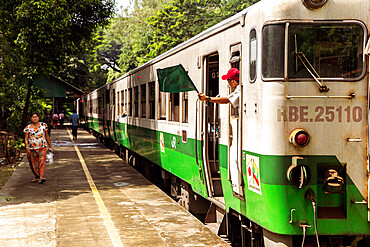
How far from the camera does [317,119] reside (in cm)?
545

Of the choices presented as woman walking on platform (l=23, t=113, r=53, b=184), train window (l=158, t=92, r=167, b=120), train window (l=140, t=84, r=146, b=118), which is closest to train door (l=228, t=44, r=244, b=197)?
train window (l=158, t=92, r=167, b=120)

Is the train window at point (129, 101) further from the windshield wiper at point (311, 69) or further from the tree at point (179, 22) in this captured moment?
the tree at point (179, 22)

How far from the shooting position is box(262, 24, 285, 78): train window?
5531 mm

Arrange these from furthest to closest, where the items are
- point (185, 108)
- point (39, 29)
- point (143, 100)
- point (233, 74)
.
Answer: point (39, 29)
point (143, 100)
point (185, 108)
point (233, 74)

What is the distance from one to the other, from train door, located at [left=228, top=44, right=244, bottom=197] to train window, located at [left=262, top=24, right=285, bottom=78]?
0.75 meters

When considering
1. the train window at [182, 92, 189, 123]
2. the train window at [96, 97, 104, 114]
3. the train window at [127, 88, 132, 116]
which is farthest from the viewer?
the train window at [96, 97, 104, 114]

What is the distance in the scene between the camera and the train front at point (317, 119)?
17.8 feet

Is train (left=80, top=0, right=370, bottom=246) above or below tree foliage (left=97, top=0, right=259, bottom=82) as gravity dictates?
below

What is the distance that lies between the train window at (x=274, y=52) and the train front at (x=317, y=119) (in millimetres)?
10

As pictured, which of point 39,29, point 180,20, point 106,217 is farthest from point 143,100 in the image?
point 180,20

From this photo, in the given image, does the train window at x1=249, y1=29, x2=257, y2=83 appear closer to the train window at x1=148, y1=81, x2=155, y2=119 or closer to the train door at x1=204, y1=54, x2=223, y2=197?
the train door at x1=204, y1=54, x2=223, y2=197

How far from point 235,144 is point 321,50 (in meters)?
1.61

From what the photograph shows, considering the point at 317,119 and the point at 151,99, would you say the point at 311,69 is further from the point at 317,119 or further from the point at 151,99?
the point at 151,99

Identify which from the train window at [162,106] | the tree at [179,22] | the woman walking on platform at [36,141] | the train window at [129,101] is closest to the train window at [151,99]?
the train window at [162,106]
